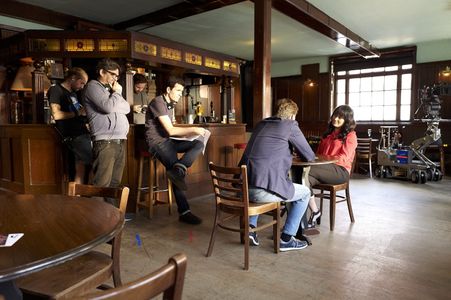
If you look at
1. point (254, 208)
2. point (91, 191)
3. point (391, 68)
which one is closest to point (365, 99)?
point (391, 68)

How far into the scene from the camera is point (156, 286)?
778 mm

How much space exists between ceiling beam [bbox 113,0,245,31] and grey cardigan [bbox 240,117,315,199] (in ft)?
9.57

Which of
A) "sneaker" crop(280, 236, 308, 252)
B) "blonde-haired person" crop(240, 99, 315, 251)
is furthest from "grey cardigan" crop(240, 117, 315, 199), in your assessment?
"sneaker" crop(280, 236, 308, 252)

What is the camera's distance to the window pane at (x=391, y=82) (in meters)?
8.58

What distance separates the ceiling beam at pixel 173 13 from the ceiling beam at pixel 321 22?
0.76 m

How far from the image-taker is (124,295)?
0.73 m

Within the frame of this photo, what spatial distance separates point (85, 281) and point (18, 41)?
4888 mm

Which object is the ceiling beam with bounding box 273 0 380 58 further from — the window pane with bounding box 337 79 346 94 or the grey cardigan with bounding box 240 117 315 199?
the grey cardigan with bounding box 240 117 315 199

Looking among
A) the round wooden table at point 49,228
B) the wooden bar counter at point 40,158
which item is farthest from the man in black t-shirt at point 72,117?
A: the round wooden table at point 49,228

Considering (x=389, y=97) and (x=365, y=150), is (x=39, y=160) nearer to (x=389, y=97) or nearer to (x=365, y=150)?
(x=365, y=150)

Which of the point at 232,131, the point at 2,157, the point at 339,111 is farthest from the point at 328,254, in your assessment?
the point at 2,157

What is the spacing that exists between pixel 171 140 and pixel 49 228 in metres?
2.35

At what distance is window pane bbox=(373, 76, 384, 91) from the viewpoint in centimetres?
881

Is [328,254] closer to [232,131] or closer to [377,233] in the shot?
[377,233]
